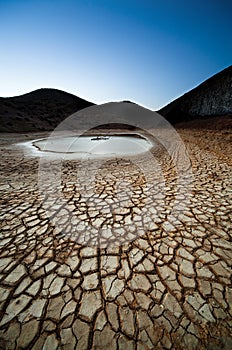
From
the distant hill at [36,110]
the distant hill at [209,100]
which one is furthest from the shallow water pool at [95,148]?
the distant hill at [209,100]

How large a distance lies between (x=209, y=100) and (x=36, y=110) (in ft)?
85.6

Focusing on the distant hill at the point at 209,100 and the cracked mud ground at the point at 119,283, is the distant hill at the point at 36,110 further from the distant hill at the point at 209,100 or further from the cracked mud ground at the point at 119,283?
the distant hill at the point at 209,100

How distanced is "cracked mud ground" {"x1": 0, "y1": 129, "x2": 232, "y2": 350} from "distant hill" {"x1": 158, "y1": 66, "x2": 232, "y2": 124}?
16907 mm

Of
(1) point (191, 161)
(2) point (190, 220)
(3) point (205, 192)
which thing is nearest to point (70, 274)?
(2) point (190, 220)

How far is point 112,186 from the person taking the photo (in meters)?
3.38

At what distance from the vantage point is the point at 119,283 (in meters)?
1.45

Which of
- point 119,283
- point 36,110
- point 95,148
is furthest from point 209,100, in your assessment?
point 36,110

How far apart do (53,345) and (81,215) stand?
57.2 inches

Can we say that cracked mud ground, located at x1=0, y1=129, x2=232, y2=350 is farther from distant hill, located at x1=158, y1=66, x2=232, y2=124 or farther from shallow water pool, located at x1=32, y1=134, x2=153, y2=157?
distant hill, located at x1=158, y1=66, x2=232, y2=124

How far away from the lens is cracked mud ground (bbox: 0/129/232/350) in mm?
1118

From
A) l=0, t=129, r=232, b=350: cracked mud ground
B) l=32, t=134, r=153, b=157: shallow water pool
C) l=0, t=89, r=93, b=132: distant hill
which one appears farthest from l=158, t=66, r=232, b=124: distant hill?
l=0, t=89, r=93, b=132: distant hill

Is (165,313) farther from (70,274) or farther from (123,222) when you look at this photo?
(123,222)

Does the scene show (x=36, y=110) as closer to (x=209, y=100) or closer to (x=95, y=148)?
(x=95, y=148)

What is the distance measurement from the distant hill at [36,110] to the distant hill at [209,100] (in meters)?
17.4
